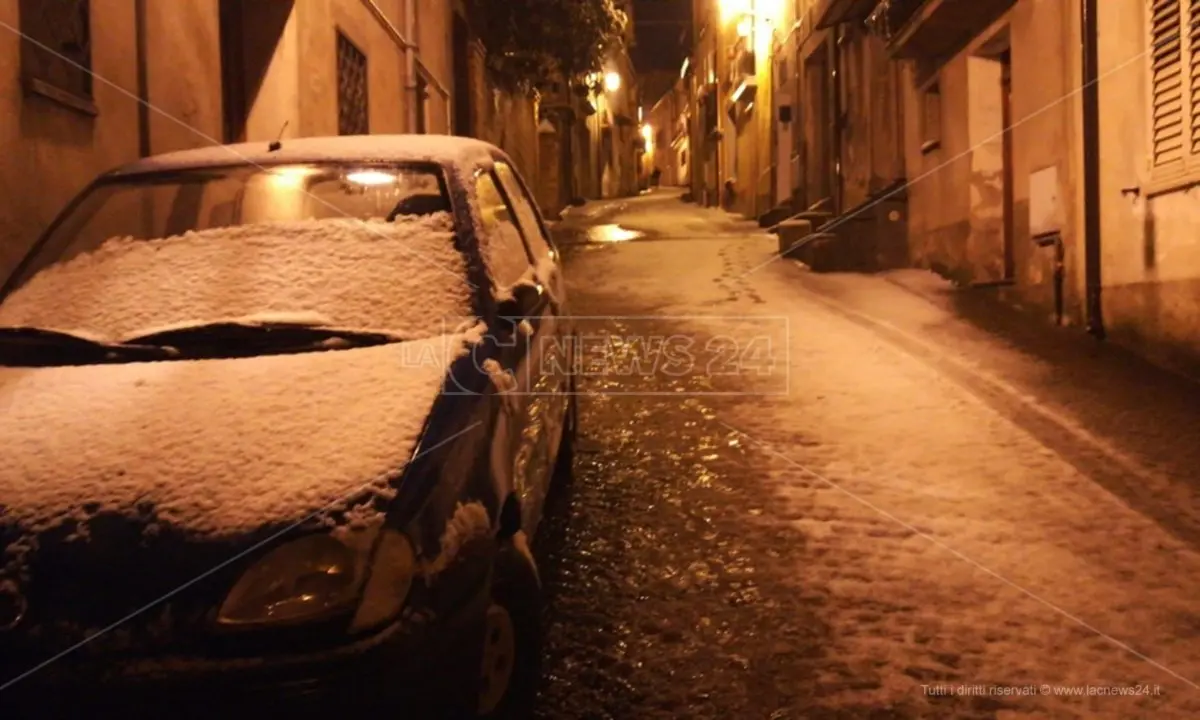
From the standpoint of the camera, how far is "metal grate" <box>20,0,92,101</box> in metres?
4.98

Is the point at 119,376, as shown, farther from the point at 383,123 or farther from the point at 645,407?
the point at 383,123

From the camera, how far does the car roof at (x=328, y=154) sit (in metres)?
3.97

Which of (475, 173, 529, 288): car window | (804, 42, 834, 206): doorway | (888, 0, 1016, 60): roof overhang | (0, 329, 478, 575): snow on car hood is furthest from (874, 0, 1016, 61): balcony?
(0, 329, 478, 575): snow on car hood

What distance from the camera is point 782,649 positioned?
11.9ft

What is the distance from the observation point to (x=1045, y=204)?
848 cm

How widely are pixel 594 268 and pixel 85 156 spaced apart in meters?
8.75

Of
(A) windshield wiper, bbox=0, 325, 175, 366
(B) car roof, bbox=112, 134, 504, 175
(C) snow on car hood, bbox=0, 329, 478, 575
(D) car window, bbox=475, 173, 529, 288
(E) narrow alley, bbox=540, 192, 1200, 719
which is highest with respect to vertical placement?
(B) car roof, bbox=112, 134, 504, 175

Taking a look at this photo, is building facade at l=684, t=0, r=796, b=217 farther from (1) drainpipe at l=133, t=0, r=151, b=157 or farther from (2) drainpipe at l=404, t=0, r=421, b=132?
(1) drainpipe at l=133, t=0, r=151, b=157

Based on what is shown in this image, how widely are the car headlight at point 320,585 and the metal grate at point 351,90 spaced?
8.24m

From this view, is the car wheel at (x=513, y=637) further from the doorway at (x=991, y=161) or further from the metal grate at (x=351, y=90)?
the doorway at (x=991, y=161)

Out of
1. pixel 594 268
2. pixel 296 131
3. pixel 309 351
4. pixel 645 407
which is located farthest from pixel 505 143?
pixel 309 351

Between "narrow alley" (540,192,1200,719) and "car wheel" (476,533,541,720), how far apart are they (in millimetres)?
283

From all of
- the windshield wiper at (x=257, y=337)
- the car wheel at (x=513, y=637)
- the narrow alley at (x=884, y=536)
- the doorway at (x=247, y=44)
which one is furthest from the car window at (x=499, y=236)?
the doorway at (x=247, y=44)

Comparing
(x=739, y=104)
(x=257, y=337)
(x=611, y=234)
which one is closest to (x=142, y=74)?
(x=257, y=337)
